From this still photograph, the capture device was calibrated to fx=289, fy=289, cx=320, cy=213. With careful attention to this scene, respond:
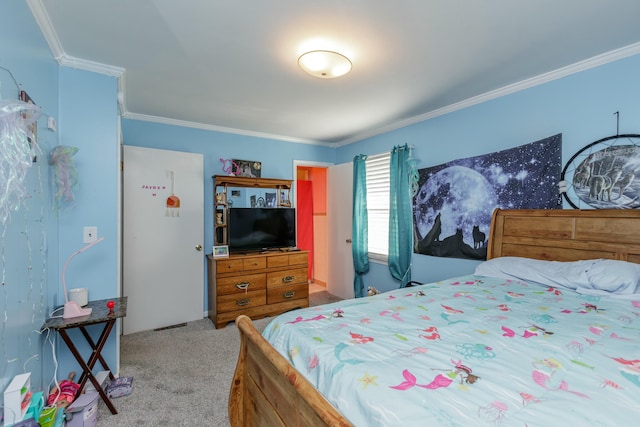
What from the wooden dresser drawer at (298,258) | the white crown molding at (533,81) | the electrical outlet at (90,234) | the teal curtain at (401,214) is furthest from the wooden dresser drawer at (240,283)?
the white crown molding at (533,81)

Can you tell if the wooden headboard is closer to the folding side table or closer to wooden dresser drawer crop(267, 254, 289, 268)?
wooden dresser drawer crop(267, 254, 289, 268)

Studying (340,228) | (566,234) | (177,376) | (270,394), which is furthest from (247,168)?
(566,234)

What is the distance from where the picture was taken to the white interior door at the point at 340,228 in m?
4.44

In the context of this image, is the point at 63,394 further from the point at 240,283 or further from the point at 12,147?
the point at 240,283

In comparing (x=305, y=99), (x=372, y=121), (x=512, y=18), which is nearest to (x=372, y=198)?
(x=372, y=121)

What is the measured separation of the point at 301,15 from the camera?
172 centimetres

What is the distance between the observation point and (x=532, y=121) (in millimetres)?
2590

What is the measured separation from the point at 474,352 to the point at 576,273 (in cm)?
150

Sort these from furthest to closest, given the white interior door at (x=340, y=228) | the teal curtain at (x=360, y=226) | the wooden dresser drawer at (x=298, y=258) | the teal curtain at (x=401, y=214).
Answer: the white interior door at (x=340, y=228) → the teal curtain at (x=360, y=226) → the wooden dresser drawer at (x=298, y=258) → the teal curtain at (x=401, y=214)

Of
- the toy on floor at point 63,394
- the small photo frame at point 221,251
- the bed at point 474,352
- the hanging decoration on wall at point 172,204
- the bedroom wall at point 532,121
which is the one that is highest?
the bedroom wall at point 532,121

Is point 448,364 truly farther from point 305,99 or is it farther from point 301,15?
point 305,99

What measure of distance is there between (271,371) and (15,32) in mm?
2043

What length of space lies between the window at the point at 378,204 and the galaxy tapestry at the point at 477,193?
1.68ft

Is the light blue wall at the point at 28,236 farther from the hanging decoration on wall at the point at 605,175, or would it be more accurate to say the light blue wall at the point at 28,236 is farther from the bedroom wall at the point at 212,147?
the hanging decoration on wall at the point at 605,175
